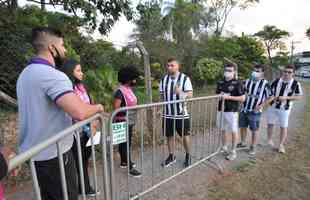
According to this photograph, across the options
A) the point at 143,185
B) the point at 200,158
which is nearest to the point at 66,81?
the point at 143,185

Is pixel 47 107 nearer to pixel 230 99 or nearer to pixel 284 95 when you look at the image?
pixel 230 99

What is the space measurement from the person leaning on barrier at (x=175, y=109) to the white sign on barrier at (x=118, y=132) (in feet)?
4.14

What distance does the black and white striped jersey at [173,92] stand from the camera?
4008mm

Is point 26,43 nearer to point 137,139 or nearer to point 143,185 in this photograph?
point 137,139

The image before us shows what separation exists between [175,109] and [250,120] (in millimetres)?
1959

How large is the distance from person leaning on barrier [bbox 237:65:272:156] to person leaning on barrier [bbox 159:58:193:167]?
1.59 m

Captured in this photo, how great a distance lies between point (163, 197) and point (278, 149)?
3.04m

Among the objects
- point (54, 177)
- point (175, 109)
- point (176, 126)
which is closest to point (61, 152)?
point (54, 177)

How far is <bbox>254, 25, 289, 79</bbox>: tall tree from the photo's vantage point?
34.2m

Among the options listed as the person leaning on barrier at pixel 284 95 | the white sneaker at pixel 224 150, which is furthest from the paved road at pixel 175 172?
the person leaning on barrier at pixel 284 95

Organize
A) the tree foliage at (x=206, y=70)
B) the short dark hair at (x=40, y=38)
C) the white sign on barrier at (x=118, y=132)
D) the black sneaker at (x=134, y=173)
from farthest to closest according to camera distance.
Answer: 1. the tree foliage at (x=206, y=70)
2. the black sneaker at (x=134, y=173)
3. the white sign on barrier at (x=118, y=132)
4. the short dark hair at (x=40, y=38)

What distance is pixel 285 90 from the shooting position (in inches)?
205

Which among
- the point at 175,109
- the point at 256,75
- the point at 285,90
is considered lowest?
the point at 175,109

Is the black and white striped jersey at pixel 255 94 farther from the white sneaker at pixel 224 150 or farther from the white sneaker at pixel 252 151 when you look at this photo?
the white sneaker at pixel 224 150
